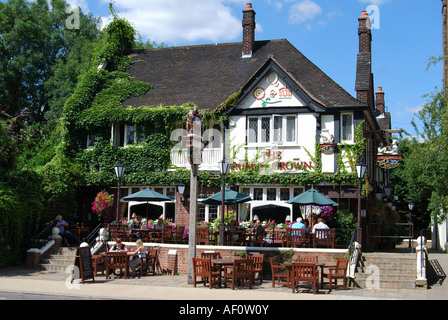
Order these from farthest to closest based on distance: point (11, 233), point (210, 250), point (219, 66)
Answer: point (219, 66), point (11, 233), point (210, 250)

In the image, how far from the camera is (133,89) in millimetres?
25406

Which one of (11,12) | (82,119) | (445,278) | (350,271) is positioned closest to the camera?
(350,271)

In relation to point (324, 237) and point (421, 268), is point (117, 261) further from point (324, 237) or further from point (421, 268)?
point (421, 268)

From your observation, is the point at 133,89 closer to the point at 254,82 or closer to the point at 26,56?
the point at 254,82

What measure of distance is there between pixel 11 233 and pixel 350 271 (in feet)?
39.1

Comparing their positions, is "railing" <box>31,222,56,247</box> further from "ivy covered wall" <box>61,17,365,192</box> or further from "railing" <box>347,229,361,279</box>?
"railing" <box>347,229,361,279</box>

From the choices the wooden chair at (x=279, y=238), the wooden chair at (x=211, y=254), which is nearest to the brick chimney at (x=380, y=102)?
the wooden chair at (x=279, y=238)

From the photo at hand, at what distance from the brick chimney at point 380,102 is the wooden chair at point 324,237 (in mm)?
21050

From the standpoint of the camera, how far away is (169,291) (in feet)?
43.7

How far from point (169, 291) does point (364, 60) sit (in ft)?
48.9

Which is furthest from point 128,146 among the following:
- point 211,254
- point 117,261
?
point 211,254

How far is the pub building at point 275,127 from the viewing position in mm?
21328

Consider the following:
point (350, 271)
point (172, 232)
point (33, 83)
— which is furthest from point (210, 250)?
point (33, 83)

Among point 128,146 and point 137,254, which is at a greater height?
point 128,146
